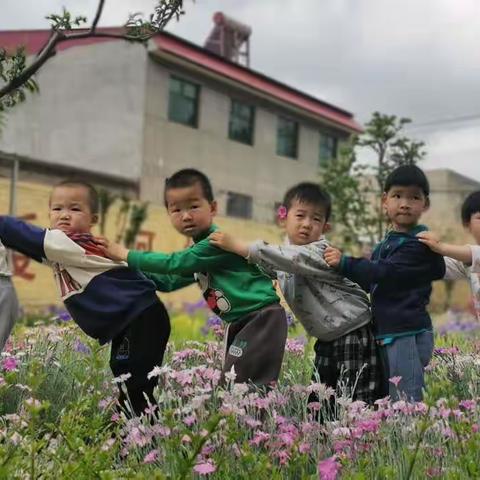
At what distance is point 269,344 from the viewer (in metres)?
3.61

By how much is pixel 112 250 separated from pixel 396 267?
133 centimetres

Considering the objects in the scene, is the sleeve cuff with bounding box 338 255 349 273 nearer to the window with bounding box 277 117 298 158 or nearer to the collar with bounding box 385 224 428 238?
the collar with bounding box 385 224 428 238

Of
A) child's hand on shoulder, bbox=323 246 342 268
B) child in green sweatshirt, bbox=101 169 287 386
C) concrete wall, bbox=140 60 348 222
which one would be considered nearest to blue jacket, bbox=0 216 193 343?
child in green sweatshirt, bbox=101 169 287 386

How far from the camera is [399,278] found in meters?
3.57

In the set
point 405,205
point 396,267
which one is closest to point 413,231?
point 405,205

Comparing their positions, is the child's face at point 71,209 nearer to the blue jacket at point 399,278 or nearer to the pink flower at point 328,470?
the blue jacket at point 399,278

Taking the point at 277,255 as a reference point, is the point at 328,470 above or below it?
below

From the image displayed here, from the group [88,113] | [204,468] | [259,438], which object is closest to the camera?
[204,468]

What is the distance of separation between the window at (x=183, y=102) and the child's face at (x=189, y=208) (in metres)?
16.5

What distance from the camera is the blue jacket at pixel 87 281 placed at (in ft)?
11.8

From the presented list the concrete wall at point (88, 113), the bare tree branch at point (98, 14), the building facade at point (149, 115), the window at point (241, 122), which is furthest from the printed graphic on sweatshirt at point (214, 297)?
the window at point (241, 122)

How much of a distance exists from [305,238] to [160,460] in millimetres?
1418

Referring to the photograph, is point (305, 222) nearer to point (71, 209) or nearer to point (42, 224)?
point (71, 209)

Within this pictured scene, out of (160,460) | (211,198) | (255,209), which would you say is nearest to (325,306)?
(211,198)
